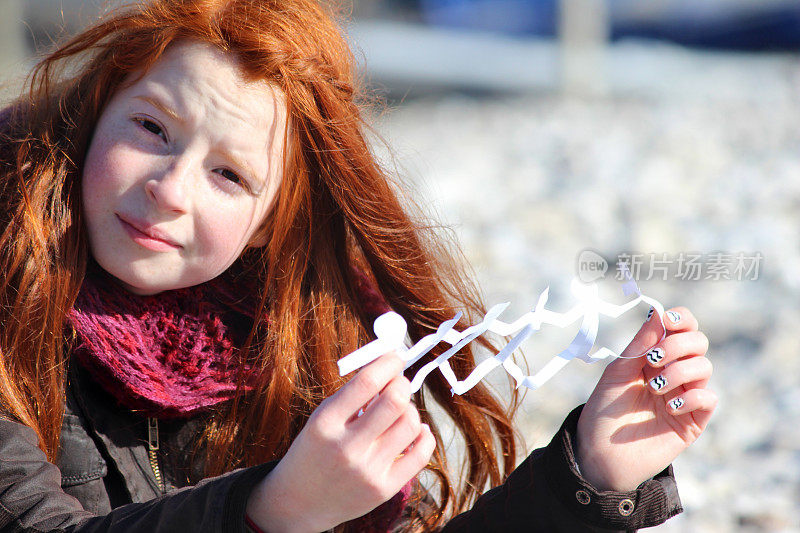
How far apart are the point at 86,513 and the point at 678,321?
890 millimetres

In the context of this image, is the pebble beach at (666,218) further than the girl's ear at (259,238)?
Yes

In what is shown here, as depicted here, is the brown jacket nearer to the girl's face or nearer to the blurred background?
the girl's face

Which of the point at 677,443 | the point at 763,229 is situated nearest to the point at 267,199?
the point at 677,443

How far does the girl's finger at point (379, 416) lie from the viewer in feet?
3.52

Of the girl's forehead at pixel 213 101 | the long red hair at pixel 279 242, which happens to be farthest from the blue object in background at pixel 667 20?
the girl's forehead at pixel 213 101

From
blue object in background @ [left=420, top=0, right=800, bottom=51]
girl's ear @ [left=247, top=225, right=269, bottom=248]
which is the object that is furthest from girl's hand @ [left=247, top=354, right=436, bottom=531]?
blue object in background @ [left=420, top=0, right=800, bottom=51]

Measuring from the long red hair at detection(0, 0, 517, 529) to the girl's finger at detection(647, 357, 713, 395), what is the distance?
46 cm

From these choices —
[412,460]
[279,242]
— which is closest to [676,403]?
[412,460]

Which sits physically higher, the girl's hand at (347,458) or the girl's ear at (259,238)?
the girl's ear at (259,238)

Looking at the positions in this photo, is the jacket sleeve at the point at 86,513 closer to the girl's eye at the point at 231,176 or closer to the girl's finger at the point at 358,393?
the girl's finger at the point at 358,393

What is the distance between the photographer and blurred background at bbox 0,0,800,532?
96.3 inches

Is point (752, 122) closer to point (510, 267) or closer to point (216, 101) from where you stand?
point (510, 267)

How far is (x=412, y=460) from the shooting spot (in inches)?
44.0

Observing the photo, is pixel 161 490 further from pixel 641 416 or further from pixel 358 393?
pixel 641 416
